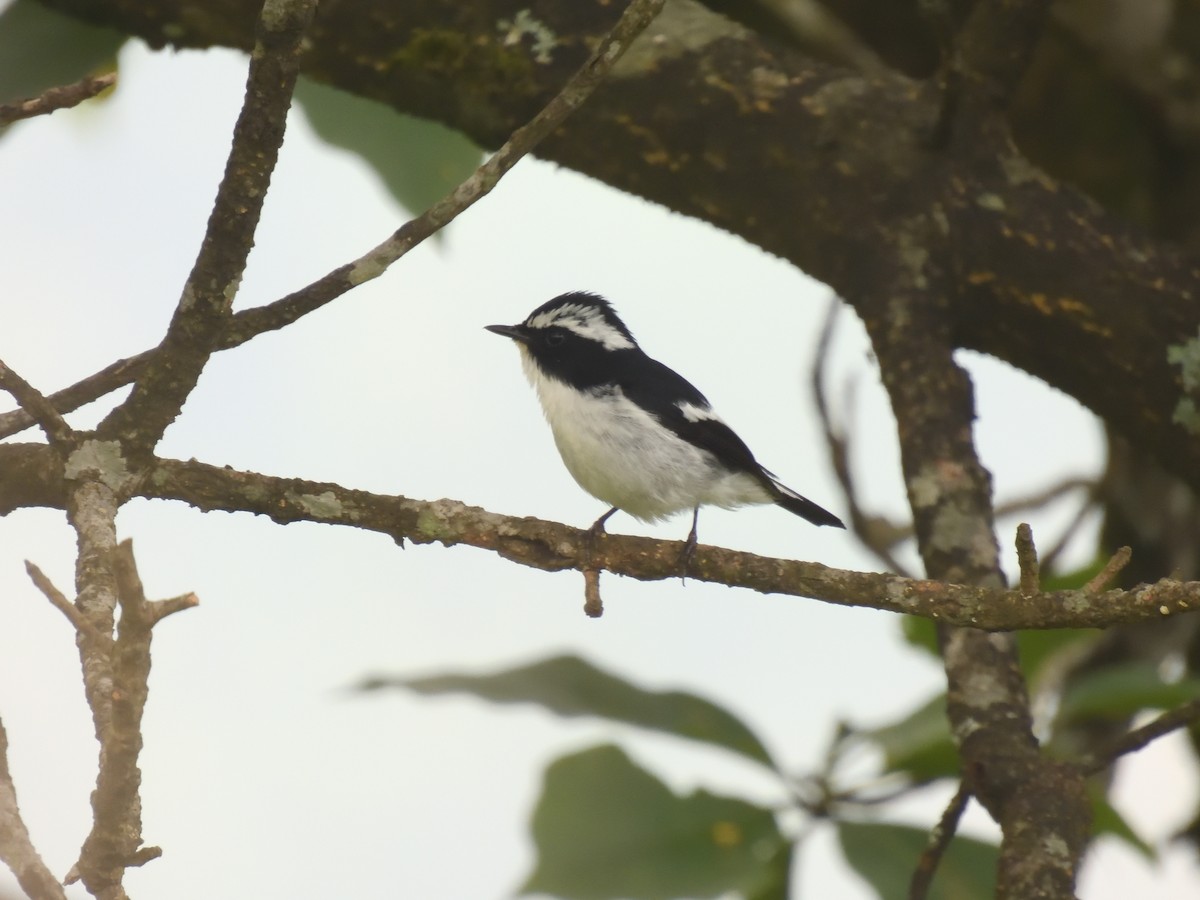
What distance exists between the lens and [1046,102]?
216 inches

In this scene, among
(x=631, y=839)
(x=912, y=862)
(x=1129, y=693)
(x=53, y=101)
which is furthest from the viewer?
(x=1129, y=693)

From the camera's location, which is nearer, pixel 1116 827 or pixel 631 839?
pixel 631 839

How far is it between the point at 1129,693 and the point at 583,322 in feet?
6.49

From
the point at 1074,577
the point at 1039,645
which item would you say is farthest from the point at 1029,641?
the point at 1074,577

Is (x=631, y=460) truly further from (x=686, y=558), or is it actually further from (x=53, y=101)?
(x=53, y=101)

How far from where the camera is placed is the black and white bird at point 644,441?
165 inches

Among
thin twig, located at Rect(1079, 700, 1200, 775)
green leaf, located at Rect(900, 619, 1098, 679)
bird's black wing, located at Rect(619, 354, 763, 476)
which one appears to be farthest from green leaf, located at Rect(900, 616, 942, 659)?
thin twig, located at Rect(1079, 700, 1200, 775)

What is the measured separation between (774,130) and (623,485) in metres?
1.02

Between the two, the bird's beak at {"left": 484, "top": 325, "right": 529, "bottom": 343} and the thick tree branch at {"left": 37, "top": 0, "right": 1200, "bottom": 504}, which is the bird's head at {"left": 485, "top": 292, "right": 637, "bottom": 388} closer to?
the bird's beak at {"left": 484, "top": 325, "right": 529, "bottom": 343}

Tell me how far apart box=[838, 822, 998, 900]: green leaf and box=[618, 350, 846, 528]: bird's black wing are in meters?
0.92

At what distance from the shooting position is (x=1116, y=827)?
389 cm

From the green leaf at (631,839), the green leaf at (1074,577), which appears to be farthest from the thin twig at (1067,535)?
the green leaf at (631,839)

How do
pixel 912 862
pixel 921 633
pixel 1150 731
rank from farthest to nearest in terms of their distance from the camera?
pixel 921 633 → pixel 912 862 → pixel 1150 731

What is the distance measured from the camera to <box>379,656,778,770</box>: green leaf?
3.54m
